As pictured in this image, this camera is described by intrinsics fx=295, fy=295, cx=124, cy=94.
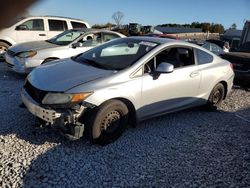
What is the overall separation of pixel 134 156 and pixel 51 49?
16.2 feet

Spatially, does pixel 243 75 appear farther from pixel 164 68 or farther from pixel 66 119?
pixel 66 119

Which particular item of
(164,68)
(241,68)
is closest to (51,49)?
(164,68)

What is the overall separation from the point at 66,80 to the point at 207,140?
94.7 inches

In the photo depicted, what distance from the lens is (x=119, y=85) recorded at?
13.9ft

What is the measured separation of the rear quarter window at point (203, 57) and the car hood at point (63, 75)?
6.59ft

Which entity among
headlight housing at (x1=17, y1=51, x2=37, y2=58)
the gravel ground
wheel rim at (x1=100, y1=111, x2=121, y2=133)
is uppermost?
headlight housing at (x1=17, y1=51, x2=37, y2=58)

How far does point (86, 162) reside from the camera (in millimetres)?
3686

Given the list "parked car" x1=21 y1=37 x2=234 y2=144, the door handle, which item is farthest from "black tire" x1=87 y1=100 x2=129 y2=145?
the door handle

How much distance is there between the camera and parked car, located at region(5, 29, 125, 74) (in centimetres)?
765

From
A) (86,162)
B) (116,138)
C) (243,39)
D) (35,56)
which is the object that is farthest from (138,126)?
(243,39)

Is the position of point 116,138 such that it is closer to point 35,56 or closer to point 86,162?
point 86,162

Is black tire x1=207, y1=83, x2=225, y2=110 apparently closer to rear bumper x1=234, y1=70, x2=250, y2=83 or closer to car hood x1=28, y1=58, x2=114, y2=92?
rear bumper x1=234, y1=70, x2=250, y2=83

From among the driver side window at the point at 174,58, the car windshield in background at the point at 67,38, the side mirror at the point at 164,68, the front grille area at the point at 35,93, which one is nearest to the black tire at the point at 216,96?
the driver side window at the point at 174,58

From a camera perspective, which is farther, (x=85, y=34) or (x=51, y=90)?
(x=85, y=34)
